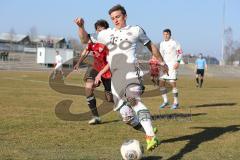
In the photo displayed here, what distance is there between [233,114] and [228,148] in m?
5.56

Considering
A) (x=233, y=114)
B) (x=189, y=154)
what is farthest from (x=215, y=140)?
(x=233, y=114)

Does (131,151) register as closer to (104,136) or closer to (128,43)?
(128,43)

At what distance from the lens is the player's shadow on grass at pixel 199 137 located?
7719mm

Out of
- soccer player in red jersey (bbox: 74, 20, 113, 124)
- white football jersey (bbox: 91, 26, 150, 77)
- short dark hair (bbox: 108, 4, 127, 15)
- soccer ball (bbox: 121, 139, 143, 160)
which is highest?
short dark hair (bbox: 108, 4, 127, 15)

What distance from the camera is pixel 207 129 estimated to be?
1030cm

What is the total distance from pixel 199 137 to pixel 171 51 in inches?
236

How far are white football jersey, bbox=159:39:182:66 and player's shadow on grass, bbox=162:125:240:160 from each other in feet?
14.9

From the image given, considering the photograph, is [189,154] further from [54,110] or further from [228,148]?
[54,110]

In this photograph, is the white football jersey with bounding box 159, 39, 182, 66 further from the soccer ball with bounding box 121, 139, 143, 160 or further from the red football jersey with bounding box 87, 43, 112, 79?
the soccer ball with bounding box 121, 139, 143, 160

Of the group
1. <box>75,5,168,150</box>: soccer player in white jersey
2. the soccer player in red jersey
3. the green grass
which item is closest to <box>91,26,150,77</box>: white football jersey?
<box>75,5,168,150</box>: soccer player in white jersey

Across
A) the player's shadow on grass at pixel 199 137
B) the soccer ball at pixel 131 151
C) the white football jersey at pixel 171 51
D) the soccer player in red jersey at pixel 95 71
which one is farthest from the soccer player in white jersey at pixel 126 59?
the white football jersey at pixel 171 51

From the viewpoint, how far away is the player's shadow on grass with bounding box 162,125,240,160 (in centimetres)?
772

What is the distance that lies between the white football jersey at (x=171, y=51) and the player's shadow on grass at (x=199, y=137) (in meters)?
4.55

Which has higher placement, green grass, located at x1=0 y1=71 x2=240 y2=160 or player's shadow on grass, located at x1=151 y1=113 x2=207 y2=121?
green grass, located at x1=0 y1=71 x2=240 y2=160
